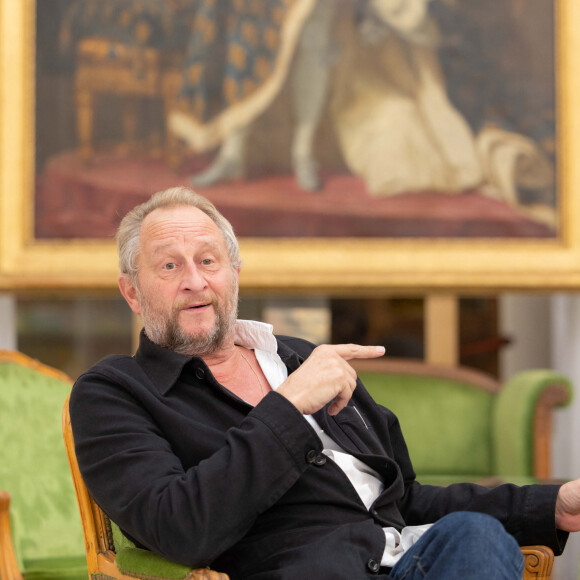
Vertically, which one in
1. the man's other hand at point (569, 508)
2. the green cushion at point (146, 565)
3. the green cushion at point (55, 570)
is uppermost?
the man's other hand at point (569, 508)

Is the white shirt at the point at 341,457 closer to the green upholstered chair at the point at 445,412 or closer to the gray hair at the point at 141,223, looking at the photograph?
the gray hair at the point at 141,223

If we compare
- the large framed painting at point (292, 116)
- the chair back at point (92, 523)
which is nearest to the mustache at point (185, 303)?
the chair back at point (92, 523)

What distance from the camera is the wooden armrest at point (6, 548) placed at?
265 centimetres

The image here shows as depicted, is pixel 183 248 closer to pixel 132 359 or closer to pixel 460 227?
pixel 132 359

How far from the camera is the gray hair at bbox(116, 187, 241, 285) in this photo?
1.99m

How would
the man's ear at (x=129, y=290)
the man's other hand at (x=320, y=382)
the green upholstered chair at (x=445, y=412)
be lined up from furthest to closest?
the green upholstered chair at (x=445, y=412) → the man's ear at (x=129, y=290) → the man's other hand at (x=320, y=382)

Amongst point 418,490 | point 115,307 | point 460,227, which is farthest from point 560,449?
point 115,307

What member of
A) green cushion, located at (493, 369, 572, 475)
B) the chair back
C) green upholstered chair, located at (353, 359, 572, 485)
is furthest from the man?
green upholstered chair, located at (353, 359, 572, 485)

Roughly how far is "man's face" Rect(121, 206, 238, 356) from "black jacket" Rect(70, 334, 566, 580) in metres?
0.08

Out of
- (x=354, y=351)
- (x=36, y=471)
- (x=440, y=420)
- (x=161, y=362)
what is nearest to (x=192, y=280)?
(x=161, y=362)

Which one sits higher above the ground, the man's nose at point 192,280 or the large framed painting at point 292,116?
the large framed painting at point 292,116

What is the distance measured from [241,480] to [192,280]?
532 mm

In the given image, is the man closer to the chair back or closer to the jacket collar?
the jacket collar

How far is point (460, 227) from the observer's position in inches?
174
